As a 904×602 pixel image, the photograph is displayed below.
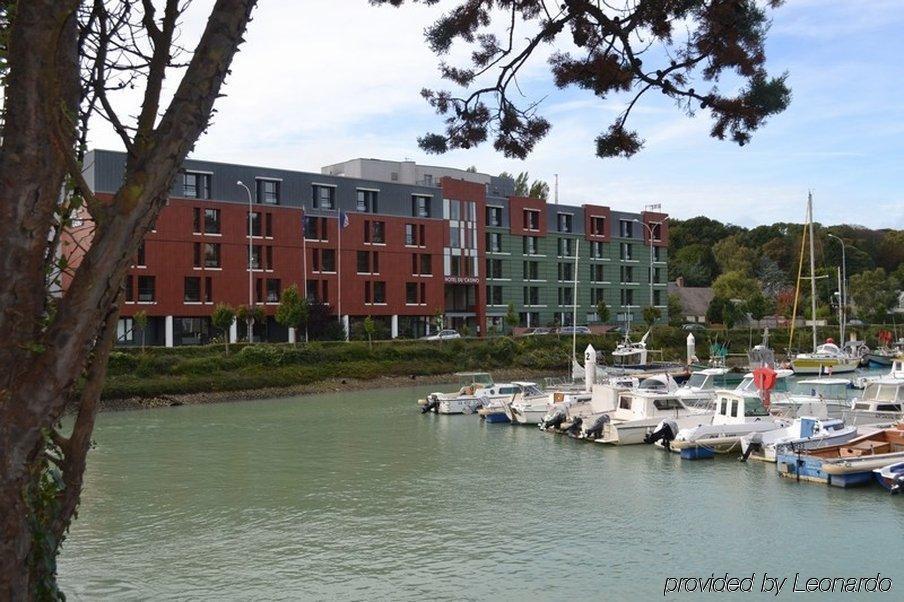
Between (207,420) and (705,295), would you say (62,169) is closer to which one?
(207,420)

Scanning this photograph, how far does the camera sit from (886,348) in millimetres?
78188

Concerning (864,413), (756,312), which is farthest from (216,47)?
(756,312)

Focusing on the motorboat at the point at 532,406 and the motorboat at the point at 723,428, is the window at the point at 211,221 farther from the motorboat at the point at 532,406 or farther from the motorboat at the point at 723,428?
the motorboat at the point at 723,428

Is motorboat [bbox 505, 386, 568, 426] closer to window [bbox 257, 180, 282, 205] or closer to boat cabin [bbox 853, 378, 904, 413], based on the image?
boat cabin [bbox 853, 378, 904, 413]

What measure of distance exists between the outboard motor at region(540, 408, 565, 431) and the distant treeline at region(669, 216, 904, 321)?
63379 mm

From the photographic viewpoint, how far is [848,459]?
2227cm

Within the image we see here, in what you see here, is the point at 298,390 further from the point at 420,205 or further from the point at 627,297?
the point at 627,297

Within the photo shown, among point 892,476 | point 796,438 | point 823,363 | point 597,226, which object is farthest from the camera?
point 597,226

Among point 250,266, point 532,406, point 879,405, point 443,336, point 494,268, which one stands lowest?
point 532,406

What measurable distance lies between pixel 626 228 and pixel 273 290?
40754mm

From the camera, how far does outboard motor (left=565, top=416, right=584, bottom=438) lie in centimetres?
3356

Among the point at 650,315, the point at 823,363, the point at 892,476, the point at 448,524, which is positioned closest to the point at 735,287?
the point at 650,315

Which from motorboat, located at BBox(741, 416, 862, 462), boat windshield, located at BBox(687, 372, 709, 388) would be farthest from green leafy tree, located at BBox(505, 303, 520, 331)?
motorboat, located at BBox(741, 416, 862, 462)

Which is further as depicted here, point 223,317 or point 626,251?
point 626,251
